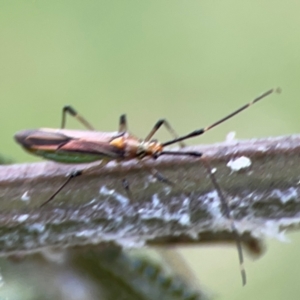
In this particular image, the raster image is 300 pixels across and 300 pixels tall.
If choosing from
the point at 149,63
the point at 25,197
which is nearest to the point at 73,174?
the point at 25,197

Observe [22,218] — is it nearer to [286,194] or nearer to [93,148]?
[93,148]

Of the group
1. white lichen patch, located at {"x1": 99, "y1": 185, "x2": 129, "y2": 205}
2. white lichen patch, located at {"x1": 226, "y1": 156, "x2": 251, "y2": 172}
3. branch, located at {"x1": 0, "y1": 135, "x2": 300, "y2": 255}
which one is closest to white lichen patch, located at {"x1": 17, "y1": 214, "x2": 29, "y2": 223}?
branch, located at {"x1": 0, "y1": 135, "x2": 300, "y2": 255}

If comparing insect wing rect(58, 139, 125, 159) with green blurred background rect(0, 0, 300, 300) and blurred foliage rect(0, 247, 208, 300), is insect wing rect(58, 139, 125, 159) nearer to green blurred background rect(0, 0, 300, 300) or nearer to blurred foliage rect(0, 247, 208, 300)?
blurred foliage rect(0, 247, 208, 300)

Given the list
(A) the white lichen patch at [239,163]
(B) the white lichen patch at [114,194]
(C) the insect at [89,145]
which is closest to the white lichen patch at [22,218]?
(B) the white lichen patch at [114,194]

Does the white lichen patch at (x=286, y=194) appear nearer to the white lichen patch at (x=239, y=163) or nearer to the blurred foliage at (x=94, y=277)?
the white lichen patch at (x=239, y=163)

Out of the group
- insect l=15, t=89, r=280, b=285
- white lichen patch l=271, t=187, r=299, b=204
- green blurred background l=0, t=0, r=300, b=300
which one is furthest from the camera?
green blurred background l=0, t=0, r=300, b=300

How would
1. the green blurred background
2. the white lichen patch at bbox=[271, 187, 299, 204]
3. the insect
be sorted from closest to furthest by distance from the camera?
the white lichen patch at bbox=[271, 187, 299, 204] < the insect < the green blurred background

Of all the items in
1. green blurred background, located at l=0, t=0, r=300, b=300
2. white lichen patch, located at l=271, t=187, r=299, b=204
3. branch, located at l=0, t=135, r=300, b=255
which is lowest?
white lichen patch, located at l=271, t=187, r=299, b=204
